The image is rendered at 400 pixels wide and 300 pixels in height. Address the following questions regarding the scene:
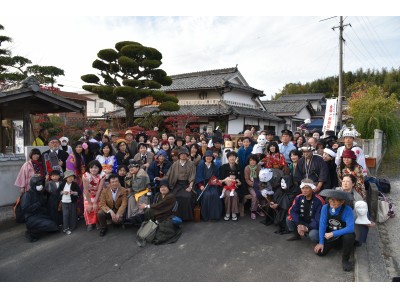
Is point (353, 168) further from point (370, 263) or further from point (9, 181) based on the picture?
point (9, 181)

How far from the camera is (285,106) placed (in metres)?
30.6

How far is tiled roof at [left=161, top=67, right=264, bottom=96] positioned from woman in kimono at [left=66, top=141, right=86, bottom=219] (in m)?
15.2

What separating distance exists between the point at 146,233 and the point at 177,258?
919mm

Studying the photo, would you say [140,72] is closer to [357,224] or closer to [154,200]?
[154,200]

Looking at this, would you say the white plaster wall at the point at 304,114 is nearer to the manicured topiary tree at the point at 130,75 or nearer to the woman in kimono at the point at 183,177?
the manicured topiary tree at the point at 130,75

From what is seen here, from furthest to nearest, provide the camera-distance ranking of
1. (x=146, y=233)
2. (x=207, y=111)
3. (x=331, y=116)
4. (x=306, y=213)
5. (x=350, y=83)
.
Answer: (x=350, y=83), (x=207, y=111), (x=331, y=116), (x=146, y=233), (x=306, y=213)

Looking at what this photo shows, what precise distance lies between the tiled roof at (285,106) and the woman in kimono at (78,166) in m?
25.7

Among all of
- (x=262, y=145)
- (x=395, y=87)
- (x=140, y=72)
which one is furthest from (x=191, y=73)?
(x=395, y=87)

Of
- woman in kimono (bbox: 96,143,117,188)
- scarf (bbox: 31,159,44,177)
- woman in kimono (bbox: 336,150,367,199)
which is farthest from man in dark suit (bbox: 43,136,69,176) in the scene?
woman in kimono (bbox: 336,150,367,199)

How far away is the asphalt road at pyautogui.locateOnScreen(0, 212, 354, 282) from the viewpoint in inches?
151

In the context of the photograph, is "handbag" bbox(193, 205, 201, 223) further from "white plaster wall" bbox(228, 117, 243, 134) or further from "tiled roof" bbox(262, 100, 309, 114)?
"tiled roof" bbox(262, 100, 309, 114)

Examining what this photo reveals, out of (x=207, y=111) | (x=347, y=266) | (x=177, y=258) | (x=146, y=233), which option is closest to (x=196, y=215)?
(x=146, y=233)

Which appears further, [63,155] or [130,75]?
[130,75]

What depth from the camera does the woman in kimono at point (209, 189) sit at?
5.86 metres
